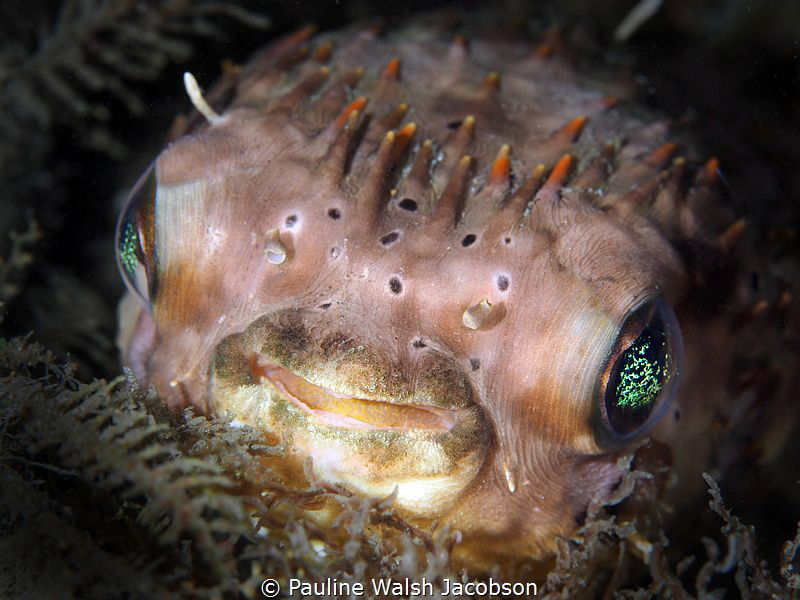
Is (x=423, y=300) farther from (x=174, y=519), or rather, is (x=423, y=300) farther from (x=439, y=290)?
(x=174, y=519)

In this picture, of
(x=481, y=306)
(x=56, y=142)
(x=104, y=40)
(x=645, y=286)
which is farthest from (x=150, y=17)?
(x=645, y=286)

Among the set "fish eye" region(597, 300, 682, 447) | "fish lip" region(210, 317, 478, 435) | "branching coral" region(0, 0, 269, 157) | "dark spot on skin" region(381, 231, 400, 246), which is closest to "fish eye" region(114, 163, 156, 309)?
"fish lip" region(210, 317, 478, 435)

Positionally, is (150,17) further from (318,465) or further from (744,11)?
(744,11)

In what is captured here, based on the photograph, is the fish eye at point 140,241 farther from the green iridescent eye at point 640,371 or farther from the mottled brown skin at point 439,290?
the green iridescent eye at point 640,371

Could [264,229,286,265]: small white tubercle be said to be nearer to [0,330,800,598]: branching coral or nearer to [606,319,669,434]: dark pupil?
[0,330,800,598]: branching coral

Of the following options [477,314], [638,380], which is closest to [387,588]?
[477,314]

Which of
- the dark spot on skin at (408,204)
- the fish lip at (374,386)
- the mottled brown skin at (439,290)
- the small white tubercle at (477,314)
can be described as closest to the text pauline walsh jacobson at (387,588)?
the mottled brown skin at (439,290)
